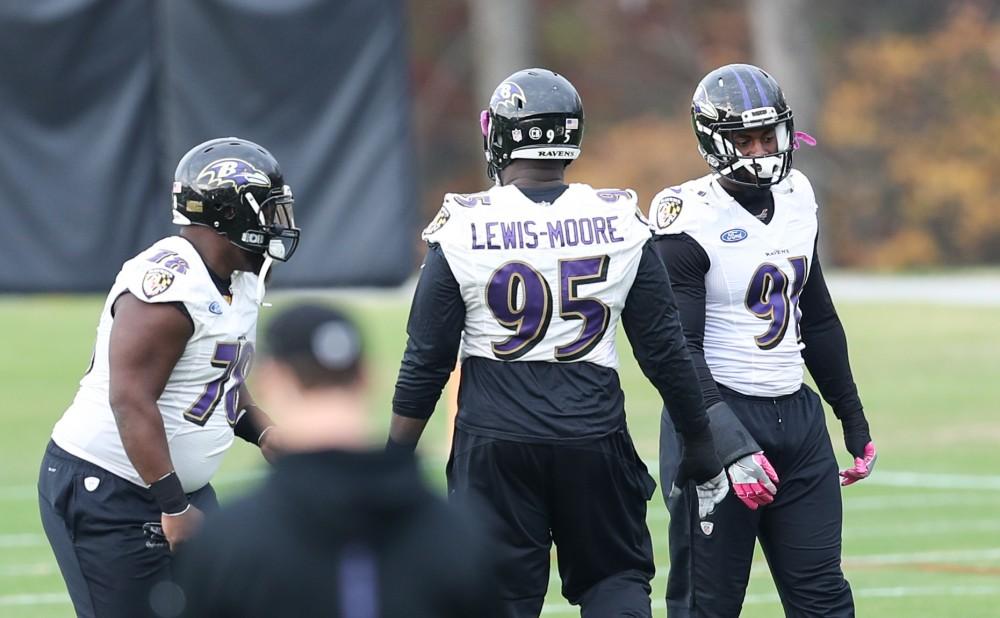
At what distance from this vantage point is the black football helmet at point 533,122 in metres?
5.34

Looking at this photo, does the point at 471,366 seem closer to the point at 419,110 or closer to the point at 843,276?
the point at 843,276

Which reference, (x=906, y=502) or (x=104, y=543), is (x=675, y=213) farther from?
(x=906, y=502)

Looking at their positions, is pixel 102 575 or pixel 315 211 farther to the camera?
pixel 315 211

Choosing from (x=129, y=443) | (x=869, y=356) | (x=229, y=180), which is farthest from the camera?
(x=869, y=356)

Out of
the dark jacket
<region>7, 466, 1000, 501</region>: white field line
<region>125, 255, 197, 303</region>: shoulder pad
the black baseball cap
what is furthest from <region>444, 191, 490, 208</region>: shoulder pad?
<region>7, 466, 1000, 501</region>: white field line

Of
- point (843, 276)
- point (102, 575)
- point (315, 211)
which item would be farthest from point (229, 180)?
point (843, 276)

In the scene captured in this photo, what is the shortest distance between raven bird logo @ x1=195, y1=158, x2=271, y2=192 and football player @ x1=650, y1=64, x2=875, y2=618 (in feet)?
4.36

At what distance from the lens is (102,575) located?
495 centimetres

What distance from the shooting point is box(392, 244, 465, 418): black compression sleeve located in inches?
204

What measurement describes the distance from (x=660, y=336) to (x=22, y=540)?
5973 millimetres

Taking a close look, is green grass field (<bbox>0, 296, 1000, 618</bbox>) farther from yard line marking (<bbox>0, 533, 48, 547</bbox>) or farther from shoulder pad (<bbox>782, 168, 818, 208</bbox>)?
shoulder pad (<bbox>782, 168, 818, 208</bbox>)

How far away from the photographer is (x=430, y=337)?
17.1 ft

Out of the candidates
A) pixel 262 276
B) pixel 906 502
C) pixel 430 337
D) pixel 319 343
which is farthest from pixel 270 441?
pixel 906 502

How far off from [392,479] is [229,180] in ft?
8.04
